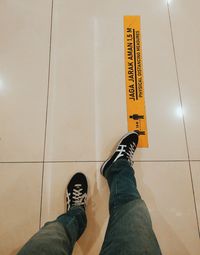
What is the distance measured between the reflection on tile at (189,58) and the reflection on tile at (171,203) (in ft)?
0.46

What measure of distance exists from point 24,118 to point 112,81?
47cm

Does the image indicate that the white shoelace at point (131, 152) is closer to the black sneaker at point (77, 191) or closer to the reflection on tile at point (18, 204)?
the black sneaker at point (77, 191)

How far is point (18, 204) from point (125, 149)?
0.52m

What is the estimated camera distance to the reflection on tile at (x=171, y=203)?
895 millimetres

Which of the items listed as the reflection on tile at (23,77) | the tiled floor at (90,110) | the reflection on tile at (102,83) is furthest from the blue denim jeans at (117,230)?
the reflection on tile at (23,77)

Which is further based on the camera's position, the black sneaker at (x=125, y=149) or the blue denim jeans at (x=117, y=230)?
the black sneaker at (x=125, y=149)

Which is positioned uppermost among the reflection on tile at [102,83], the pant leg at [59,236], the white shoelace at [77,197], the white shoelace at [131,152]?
the reflection on tile at [102,83]

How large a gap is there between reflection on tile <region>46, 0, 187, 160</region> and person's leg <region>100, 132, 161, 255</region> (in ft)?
0.51

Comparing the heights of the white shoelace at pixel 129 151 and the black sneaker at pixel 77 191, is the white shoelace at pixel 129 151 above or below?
above

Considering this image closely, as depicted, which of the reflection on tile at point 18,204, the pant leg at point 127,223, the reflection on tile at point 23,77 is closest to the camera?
the pant leg at point 127,223

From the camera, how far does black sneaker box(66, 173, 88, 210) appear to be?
89 centimetres

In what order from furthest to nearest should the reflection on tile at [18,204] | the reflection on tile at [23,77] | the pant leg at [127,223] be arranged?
the reflection on tile at [23,77] < the reflection on tile at [18,204] < the pant leg at [127,223]

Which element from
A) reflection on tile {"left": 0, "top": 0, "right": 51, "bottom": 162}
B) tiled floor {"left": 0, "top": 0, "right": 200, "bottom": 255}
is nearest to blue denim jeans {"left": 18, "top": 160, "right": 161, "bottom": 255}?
tiled floor {"left": 0, "top": 0, "right": 200, "bottom": 255}

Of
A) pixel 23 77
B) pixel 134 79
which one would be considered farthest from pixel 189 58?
pixel 23 77
